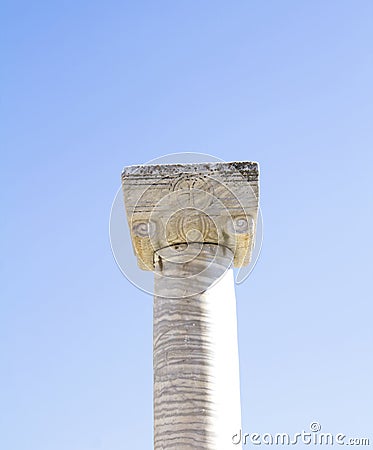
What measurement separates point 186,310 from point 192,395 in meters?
0.90

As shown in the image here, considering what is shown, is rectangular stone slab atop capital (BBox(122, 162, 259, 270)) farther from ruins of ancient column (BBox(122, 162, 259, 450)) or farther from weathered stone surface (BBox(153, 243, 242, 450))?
weathered stone surface (BBox(153, 243, 242, 450))

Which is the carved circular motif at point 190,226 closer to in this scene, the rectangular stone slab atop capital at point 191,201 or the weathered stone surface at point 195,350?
the rectangular stone slab atop capital at point 191,201

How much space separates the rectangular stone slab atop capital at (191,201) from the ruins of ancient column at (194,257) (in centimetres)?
1

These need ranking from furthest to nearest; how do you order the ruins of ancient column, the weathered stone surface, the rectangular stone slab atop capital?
1. the rectangular stone slab atop capital
2. the ruins of ancient column
3. the weathered stone surface

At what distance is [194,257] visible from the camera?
759cm

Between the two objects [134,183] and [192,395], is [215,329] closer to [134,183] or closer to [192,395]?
[192,395]

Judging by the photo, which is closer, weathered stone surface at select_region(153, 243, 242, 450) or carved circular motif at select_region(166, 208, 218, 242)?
weathered stone surface at select_region(153, 243, 242, 450)

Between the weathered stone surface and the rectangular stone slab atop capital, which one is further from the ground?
the rectangular stone slab atop capital

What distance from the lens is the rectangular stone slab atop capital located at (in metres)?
7.54

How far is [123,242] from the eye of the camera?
788cm

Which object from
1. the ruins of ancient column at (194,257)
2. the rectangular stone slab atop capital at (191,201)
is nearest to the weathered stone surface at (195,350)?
the ruins of ancient column at (194,257)

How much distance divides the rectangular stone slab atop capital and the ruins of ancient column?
11 millimetres

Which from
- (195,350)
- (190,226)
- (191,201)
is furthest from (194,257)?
(195,350)

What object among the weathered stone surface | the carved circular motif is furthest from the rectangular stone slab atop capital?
the weathered stone surface
